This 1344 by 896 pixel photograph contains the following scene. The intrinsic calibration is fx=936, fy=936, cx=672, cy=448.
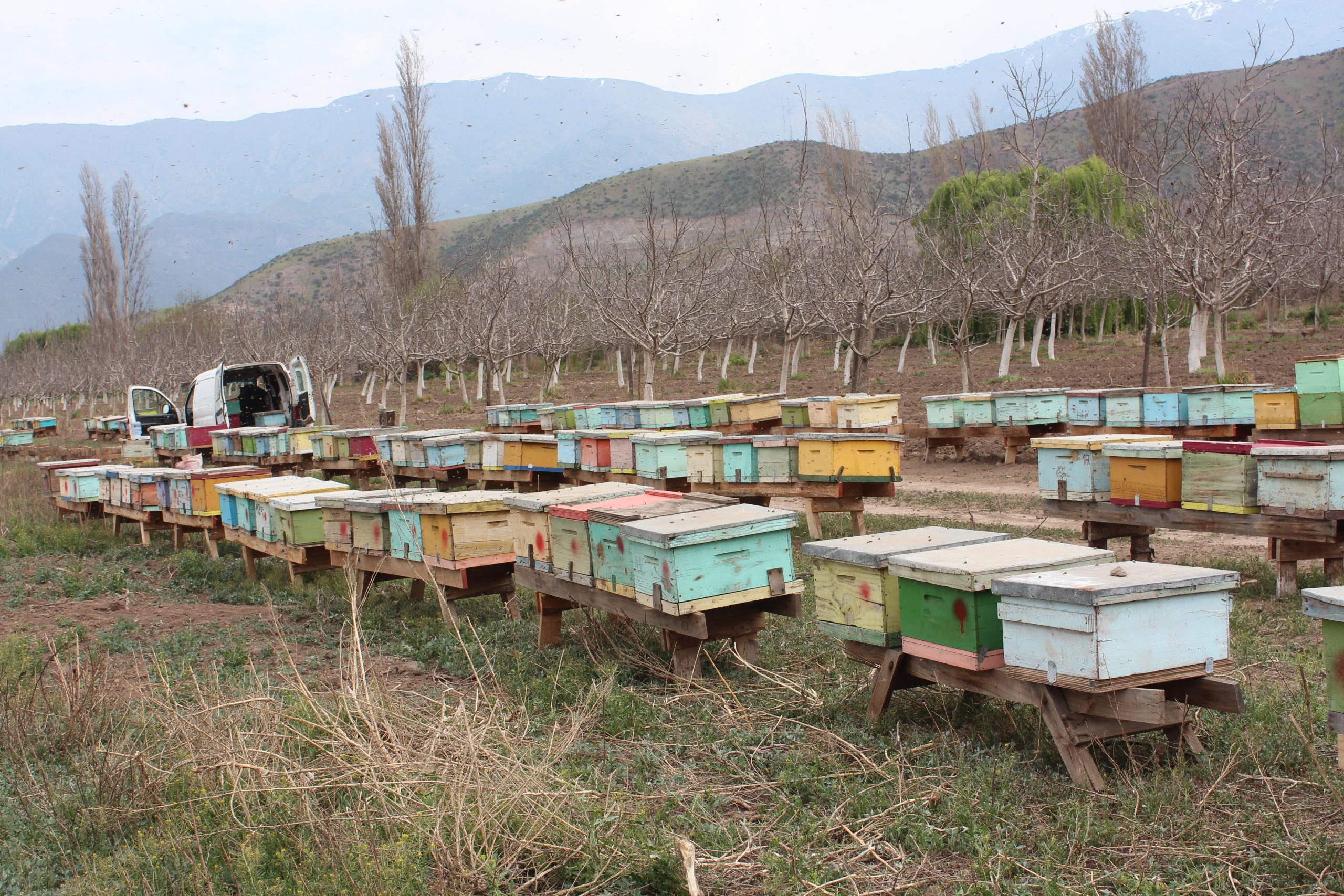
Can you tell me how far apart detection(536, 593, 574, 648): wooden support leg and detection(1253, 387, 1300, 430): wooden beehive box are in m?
10.6

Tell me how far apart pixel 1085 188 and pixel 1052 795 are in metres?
40.3

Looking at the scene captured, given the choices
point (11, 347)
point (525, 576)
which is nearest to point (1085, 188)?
point (525, 576)

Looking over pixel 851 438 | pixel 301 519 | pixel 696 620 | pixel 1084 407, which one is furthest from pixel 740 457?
pixel 1084 407

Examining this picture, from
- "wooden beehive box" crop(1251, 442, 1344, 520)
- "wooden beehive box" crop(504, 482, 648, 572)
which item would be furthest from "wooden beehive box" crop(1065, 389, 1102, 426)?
"wooden beehive box" crop(504, 482, 648, 572)

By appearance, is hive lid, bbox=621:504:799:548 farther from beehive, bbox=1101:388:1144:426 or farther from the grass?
beehive, bbox=1101:388:1144:426

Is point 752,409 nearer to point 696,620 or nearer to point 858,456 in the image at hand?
point 858,456

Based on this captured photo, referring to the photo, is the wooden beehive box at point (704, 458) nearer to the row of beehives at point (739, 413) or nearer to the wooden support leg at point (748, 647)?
the row of beehives at point (739, 413)

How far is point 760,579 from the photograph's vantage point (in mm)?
6066

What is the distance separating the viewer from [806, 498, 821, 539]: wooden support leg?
11.2 metres

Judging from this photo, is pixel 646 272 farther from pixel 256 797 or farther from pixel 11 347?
pixel 11 347

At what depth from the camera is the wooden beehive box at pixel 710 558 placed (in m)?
5.76

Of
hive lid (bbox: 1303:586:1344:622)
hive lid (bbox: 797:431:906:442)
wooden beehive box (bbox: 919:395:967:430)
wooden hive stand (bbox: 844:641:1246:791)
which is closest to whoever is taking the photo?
hive lid (bbox: 1303:586:1344:622)

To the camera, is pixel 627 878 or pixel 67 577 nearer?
pixel 627 878

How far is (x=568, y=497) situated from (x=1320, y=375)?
10.7 m
